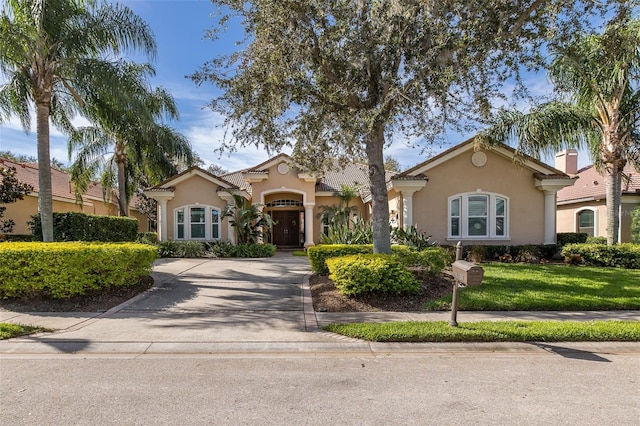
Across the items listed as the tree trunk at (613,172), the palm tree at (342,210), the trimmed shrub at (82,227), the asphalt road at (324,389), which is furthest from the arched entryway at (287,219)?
the asphalt road at (324,389)

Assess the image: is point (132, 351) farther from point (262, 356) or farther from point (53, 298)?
point (53, 298)

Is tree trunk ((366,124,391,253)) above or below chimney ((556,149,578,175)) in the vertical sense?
below

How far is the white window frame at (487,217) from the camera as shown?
15.7m

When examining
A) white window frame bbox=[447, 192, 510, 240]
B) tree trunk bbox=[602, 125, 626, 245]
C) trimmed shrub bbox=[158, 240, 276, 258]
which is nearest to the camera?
tree trunk bbox=[602, 125, 626, 245]

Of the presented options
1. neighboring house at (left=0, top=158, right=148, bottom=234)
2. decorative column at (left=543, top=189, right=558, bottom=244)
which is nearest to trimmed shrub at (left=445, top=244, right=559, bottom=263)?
decorative column at (left=543, top=189, right=558, bottom=244)

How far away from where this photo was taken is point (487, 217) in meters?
15.8

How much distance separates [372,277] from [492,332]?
2.57 meters

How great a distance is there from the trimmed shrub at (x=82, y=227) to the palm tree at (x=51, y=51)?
4084mm

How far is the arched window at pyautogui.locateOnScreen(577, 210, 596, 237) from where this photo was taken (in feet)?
65.8

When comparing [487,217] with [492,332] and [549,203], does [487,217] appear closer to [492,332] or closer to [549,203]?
[549,203]

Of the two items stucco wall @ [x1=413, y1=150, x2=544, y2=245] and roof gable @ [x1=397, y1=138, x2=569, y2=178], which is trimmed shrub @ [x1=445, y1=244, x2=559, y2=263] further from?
roof gable @ [x1=397, y1=138, x2=569, y2=178]

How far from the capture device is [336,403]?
12.7 feet

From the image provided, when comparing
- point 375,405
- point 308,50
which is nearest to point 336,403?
point 375,405

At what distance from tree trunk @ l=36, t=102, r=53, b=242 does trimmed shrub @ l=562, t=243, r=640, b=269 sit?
56.0ft
